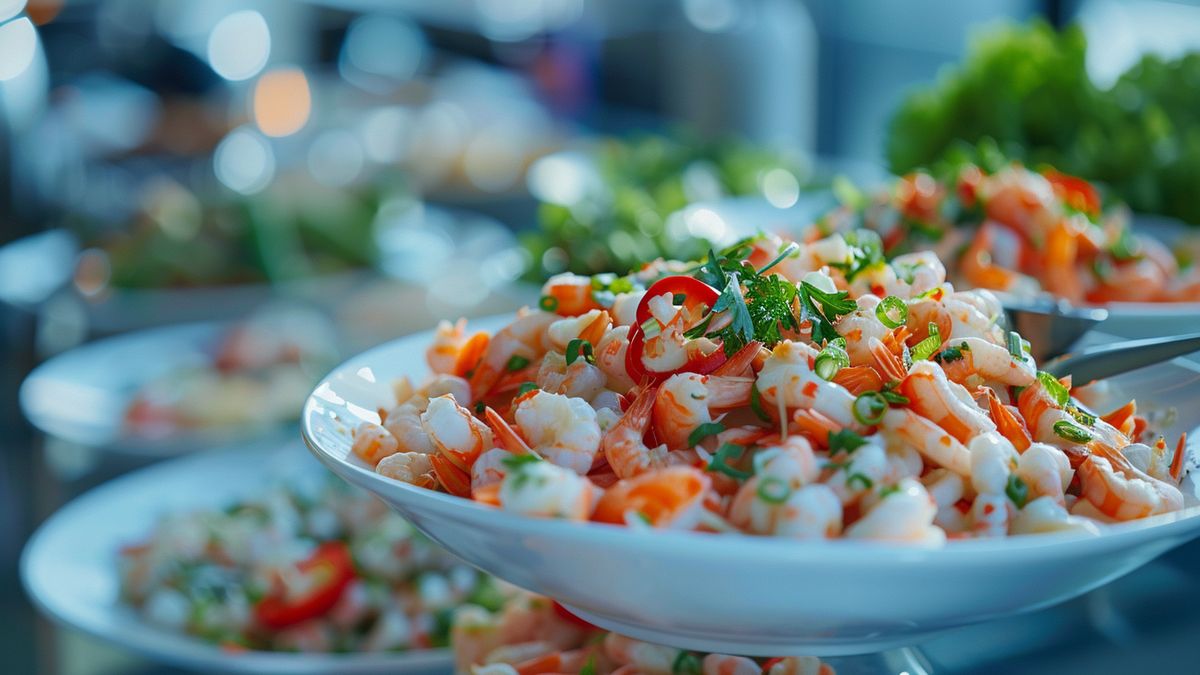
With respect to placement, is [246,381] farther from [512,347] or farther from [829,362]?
[829,362]

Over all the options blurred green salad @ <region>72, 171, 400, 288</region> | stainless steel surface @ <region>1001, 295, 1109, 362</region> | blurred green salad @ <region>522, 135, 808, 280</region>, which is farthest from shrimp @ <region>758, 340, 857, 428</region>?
blurred green salad @ <region>72, 171, 400, 288</region>

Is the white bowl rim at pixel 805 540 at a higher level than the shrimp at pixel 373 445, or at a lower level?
higher

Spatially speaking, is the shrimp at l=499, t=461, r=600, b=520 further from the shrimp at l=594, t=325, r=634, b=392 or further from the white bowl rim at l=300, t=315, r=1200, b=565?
the shrimp at l=594, t=325, r=634, b=392

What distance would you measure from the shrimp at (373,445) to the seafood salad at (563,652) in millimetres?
230

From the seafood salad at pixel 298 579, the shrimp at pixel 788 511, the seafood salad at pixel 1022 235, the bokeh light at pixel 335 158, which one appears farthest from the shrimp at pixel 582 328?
the bokeh light at pixel 335 158

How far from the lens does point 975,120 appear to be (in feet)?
6.36

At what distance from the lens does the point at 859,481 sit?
0.63 metres

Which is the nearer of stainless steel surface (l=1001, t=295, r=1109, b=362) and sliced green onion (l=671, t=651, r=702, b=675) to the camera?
sliced green onion (l=671, t=651, r=702, b=675)

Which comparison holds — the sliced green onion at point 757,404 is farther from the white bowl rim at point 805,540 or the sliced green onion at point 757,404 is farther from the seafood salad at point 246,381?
the seafood salad at point 246,381

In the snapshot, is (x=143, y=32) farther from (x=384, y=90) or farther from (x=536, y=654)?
(x=536, y=654)

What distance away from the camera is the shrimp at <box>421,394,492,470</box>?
0.71 meters

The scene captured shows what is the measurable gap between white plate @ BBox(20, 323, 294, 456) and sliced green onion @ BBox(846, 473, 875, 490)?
138 centimetres

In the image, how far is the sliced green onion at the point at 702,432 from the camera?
69cm

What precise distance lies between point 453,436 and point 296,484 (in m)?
1.12
